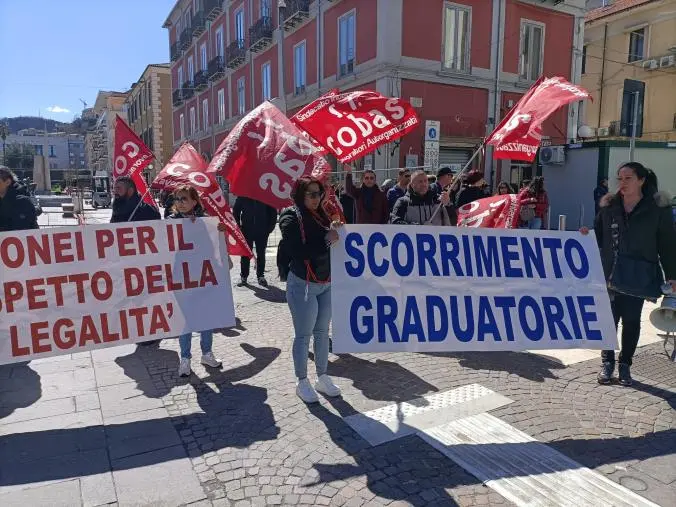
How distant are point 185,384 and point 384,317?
77.6 inches

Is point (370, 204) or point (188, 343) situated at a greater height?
point (370, 204)

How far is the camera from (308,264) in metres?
3.96

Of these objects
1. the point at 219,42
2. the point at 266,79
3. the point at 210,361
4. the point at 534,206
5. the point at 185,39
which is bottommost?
the point at 210,361

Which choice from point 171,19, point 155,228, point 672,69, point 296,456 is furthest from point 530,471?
point 171,19

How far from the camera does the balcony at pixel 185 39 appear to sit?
38.0m

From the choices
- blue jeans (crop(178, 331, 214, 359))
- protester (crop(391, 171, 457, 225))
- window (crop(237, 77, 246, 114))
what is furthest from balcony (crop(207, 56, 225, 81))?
blue jeans (crop(178, 331, 214, 359))

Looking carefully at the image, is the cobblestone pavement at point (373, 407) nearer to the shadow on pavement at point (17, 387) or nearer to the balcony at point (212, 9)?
the shadow on pavement at point (17, 387)

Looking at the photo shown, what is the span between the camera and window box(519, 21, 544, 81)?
1905cm

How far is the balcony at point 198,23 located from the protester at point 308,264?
112 ft

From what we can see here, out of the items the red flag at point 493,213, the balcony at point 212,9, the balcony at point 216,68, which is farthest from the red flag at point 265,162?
the balcony at point 212,9

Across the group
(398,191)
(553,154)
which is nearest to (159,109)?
(553,154)

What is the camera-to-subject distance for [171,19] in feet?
147

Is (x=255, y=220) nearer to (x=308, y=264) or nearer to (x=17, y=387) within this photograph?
(x=17, y=387)

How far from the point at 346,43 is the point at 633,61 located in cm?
1877
